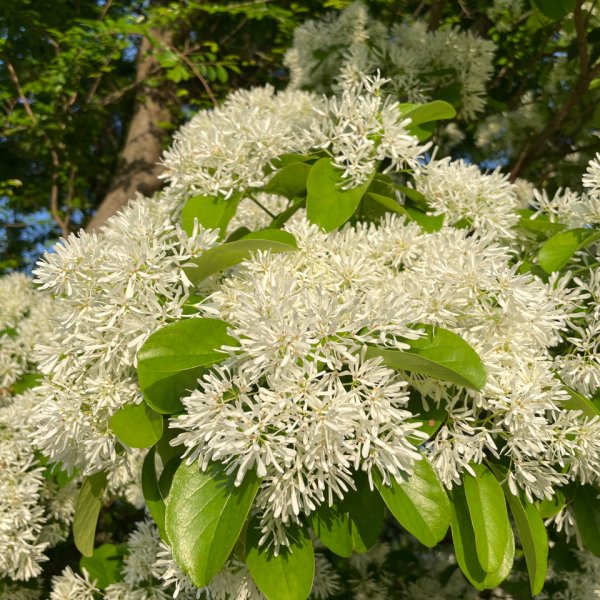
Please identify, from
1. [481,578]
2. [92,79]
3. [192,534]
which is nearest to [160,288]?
[192,534]

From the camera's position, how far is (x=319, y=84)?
2695 millimetres

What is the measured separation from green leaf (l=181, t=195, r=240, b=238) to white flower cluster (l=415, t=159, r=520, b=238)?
1.40 ft

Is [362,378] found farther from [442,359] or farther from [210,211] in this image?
[210,211]

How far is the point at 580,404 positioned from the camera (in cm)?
109

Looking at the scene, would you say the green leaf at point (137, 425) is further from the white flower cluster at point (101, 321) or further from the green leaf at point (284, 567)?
the green leaf at point (284, 567)

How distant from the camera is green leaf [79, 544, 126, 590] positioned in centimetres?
182

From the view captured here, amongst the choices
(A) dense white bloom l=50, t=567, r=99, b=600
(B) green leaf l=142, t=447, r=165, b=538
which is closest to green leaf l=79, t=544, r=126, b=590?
(A) dense white bloom l=50, t=567, r=99, b=600

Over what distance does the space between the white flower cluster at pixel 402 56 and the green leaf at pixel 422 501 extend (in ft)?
4.62

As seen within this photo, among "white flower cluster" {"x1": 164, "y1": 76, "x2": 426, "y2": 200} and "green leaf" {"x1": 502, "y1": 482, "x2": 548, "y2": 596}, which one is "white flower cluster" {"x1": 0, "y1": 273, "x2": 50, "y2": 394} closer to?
"white flower cluster" {"x1": 164, "y1": 76, "x2": 426, "y2": 200}

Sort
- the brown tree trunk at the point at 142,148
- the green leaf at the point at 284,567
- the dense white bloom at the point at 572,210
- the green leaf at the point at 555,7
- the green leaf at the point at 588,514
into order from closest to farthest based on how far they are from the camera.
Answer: the green leaf at the point at 284,567, the green leaf at the point at 588,514, the dense white bloom at the point at 572,210, the green leaf at the point at 555,7, the brown tree trunk at the point at 142,148

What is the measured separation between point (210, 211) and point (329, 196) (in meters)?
0.26

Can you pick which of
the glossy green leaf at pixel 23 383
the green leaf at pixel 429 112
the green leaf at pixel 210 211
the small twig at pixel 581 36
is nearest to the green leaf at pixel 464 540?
the green leaf at pixel 210 211

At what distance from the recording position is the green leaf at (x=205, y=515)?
3.00 ft

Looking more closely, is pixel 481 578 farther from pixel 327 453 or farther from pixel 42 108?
pixel 42 108
